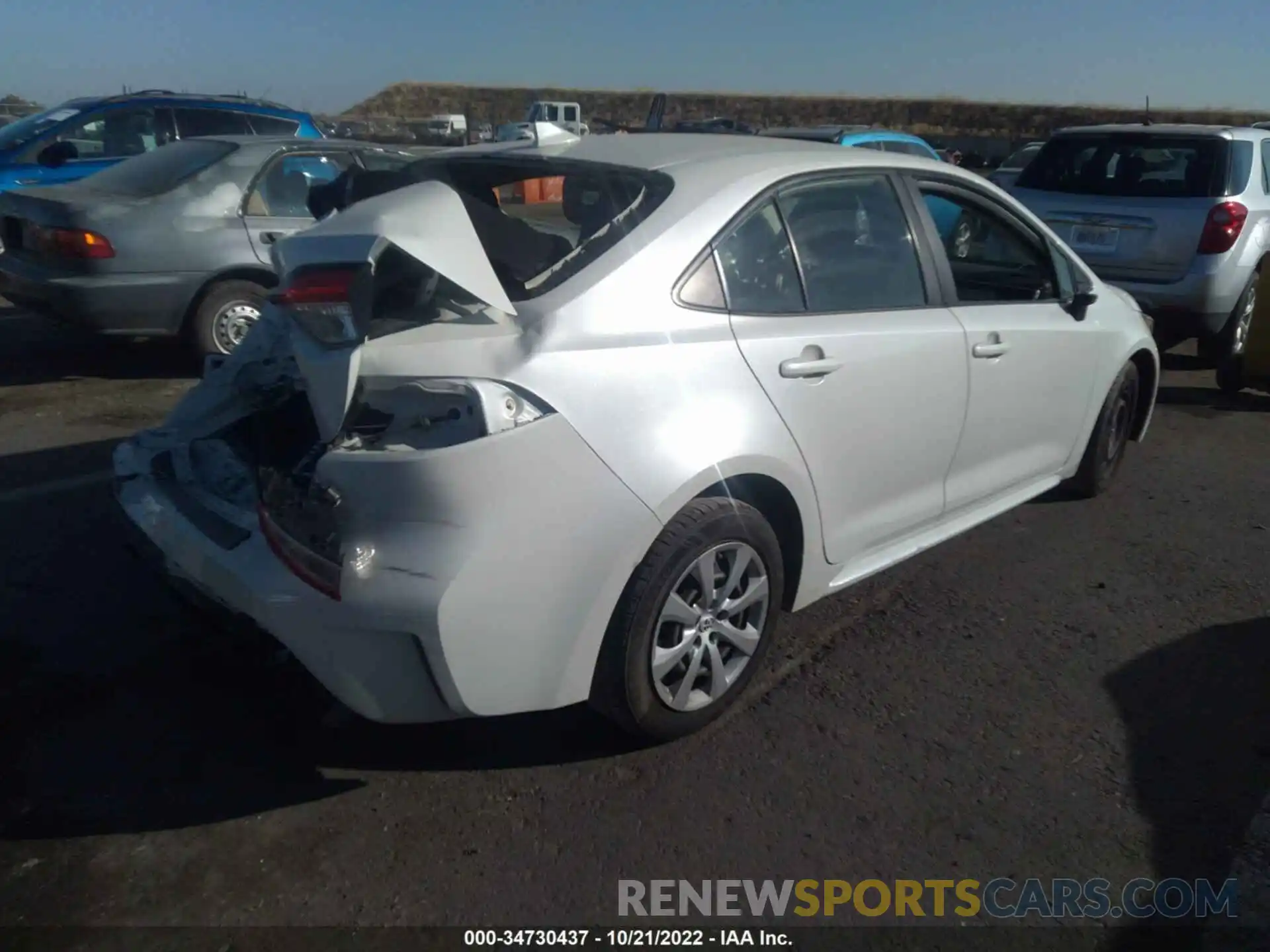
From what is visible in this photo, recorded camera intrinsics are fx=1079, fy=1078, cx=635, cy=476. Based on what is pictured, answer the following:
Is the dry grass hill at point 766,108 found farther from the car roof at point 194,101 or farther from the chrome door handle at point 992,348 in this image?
the chrome door handle at point 992,348

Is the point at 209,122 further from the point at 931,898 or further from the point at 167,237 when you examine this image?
the point at 931,898

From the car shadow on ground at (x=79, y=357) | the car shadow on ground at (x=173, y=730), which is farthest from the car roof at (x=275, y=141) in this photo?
the car shadow on ground at (x=173, y=730)

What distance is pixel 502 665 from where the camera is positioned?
104 inches

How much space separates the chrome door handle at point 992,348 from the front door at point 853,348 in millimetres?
84

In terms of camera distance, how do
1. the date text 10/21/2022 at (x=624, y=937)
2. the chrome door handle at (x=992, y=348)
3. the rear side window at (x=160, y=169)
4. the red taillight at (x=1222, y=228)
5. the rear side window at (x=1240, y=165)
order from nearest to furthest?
the date text 10/21/2022 at (x=624, y=937), the chrome door handle at (x=992, y=348), the rear side window at (x=160, y=169), the red taillight at (x=1222, y=228), the rear side window at (x=1240, y=165)

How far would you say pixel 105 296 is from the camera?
6.49 meters

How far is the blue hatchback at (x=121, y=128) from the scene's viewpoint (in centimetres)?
921

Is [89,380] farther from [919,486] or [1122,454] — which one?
[1122,454]

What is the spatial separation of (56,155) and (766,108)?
202ft

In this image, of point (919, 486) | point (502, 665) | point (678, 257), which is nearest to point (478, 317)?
point (678, 257)

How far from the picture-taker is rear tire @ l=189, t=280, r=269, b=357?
6.89 m

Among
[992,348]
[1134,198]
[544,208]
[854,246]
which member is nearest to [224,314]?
[544,208]

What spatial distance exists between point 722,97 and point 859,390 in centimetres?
6727

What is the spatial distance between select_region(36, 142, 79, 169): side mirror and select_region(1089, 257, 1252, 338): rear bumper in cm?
838
